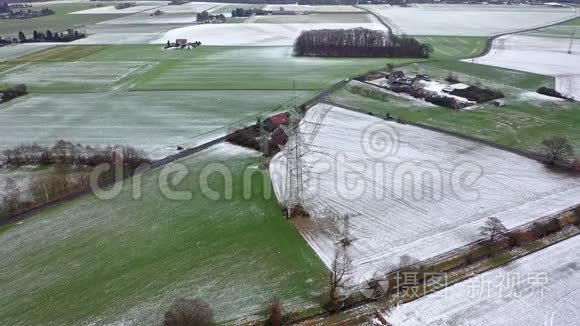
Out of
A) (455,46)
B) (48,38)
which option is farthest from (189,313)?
(48,38)

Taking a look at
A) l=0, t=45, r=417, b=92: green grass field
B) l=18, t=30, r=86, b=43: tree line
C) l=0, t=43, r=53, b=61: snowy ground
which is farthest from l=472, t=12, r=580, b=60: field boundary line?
l=0, t=43, r=53, b=61: snowy ground

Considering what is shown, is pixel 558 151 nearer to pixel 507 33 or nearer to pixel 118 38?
pixel 507 33

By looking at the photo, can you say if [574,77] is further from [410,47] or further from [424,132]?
[424,132]

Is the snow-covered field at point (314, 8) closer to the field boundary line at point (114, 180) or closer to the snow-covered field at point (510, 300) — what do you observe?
the field boundary line at point (114, 180)

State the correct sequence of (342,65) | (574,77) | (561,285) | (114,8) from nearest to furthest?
1. (561,285)
2. (574,77)
3. (342,65)
4. (114,8)

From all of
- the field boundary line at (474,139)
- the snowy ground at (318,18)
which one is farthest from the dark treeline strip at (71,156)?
the snowy ground at (318,18)

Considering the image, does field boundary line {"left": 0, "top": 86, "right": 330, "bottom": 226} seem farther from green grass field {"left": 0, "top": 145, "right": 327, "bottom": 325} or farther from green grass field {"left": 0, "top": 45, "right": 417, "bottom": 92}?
green grass field {"left": 0, "top": 45, "right": 417, "bottom": 92}

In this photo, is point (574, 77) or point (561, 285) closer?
point (561, 285)

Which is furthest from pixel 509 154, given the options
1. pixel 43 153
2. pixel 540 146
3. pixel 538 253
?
pixel 43 153
